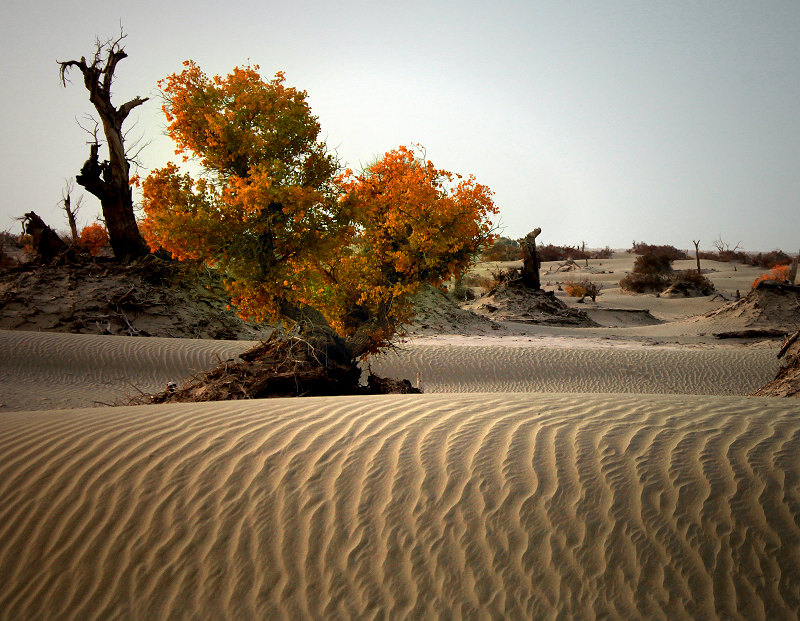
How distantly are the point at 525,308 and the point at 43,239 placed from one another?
16.4 m

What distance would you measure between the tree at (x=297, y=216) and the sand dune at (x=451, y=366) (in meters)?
3.79

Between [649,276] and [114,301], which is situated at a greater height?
[649,276]

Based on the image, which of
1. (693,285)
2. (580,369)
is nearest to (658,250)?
(693,285)

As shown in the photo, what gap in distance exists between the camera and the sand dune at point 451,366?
1033 cm

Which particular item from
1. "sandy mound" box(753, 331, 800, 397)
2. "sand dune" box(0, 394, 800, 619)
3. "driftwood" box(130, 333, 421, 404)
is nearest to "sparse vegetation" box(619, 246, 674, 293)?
"sandy mound" box(753, 331, 800, 397)

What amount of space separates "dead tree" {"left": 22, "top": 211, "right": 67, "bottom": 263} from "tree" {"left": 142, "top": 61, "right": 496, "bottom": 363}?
44.2 ft

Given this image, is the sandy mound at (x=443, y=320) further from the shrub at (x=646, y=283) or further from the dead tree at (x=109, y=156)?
the shrub at (x=646, y=283)

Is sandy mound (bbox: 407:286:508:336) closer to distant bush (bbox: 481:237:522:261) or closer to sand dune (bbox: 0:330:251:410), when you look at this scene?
sand dune (bbox: 0:330:251:410)

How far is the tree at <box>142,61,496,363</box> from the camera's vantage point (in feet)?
20.4

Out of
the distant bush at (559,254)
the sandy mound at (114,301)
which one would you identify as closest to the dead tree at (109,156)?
the sandy mound at (114,301)

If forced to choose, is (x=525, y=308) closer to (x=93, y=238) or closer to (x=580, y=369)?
(x=580, y=369)

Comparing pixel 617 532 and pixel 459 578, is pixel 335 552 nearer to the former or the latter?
pixel 459 578

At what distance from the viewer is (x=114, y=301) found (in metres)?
14.9

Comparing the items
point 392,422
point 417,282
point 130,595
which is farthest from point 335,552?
point 417,282
